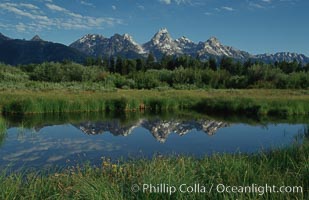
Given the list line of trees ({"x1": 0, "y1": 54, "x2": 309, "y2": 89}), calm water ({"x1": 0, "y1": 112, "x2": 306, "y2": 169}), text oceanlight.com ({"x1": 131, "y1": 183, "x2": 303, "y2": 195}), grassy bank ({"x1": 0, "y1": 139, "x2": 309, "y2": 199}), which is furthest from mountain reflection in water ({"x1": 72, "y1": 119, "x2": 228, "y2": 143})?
line of trees ({"x1": 0, "y1": 54, "x2": 309, "y2": 89})

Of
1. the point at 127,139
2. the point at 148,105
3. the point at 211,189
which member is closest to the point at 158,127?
the point at 127,139

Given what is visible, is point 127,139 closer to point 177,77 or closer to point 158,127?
point 158,127

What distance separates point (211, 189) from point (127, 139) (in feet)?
38.8

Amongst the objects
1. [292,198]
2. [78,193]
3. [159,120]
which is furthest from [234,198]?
[159,120]

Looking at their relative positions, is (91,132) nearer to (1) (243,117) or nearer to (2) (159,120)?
(2) (159,120)

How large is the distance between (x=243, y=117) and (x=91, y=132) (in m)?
11.7

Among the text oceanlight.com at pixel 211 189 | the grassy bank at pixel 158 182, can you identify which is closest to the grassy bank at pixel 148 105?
the grassy bank at pixel 158 182

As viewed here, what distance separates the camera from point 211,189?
5.95 meters

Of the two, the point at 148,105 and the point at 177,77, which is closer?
the point at 148,105

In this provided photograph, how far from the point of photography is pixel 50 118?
2481 cm

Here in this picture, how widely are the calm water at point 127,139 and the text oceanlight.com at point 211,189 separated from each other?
4880mm

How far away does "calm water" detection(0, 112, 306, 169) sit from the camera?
43.7 feet

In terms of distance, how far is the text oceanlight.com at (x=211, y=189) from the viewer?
5684 millimetres

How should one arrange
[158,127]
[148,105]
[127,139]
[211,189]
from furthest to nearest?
[148,105] < [158,127] < [127,139] < [211,189]
